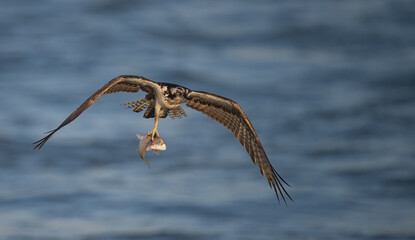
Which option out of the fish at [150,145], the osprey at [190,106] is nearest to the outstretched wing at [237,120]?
the osprey at [190,106]

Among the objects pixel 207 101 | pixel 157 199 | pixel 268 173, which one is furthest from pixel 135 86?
pixel 157 199

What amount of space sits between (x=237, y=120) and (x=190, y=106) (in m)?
0.70

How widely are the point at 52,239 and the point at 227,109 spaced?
32.5ft

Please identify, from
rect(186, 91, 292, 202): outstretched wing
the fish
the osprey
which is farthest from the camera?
rect(186, 91, 292, 202): outstretched wing

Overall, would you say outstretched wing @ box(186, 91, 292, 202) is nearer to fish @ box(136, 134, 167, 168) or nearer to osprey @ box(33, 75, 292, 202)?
osprey @ box(33, 75, 292, 202)

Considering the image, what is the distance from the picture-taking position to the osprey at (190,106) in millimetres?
10680

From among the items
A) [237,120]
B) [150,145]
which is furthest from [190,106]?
[150,145]

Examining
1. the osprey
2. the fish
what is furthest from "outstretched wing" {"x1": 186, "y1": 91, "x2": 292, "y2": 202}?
the fish

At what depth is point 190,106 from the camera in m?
11.4

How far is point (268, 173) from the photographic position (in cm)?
1162

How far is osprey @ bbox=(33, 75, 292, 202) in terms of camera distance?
420 inches

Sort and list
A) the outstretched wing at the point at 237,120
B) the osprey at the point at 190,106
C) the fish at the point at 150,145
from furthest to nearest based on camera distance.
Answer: the outstretched wing at the point at 237,120 < the osprey at the point at 190,106 < the fish at the point at 150,145

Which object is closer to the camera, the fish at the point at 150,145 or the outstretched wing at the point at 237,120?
the fish at the point at 150,145

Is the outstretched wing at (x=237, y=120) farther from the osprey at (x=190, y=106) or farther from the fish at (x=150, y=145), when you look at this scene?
the fish at (x=150, y=145)
